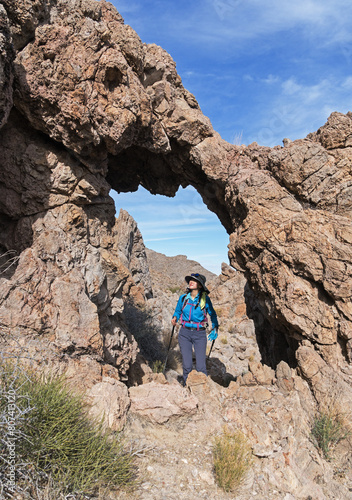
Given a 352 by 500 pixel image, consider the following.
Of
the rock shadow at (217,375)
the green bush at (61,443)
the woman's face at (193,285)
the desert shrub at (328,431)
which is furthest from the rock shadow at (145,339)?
the green bush at (61,443)

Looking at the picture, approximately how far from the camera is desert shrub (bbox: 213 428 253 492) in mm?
3795

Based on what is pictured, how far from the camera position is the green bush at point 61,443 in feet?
9.56

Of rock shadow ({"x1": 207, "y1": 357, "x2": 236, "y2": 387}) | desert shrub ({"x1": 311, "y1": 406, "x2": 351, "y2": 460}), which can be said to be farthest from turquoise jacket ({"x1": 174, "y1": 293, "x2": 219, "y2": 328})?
rock shadow ({"x1": 207, "y1": 357, "x2": 236, "y2": 387})

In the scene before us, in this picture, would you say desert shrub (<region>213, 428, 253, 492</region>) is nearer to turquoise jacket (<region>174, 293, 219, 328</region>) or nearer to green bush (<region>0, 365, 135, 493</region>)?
green bush (<region>0, 365, 135, 493</region>)

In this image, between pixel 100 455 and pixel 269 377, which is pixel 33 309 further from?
pixel 269 377

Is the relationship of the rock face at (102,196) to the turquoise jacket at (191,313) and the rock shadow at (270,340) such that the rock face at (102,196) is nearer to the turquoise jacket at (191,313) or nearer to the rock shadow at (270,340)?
the rock shadow at (270,340)

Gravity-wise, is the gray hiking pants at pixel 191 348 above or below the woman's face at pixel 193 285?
below

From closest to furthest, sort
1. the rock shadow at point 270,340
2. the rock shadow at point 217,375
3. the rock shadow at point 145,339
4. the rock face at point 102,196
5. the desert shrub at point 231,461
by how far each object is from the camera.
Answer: the desert shrub at point 231,461 → the rock face at point 102,196 → the rock shadow at point 270,340 → the rock shadow at point 217,375 → the rock shadow at point 145,339

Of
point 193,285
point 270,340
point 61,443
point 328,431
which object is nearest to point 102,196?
point 193,285

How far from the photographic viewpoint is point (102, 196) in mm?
7133

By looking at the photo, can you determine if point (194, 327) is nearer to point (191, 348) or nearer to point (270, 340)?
point (191, 348)

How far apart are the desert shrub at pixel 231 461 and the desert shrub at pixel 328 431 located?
4.51ft

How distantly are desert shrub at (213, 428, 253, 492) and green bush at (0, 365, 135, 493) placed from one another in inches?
41.8

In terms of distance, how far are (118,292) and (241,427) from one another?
374cm
